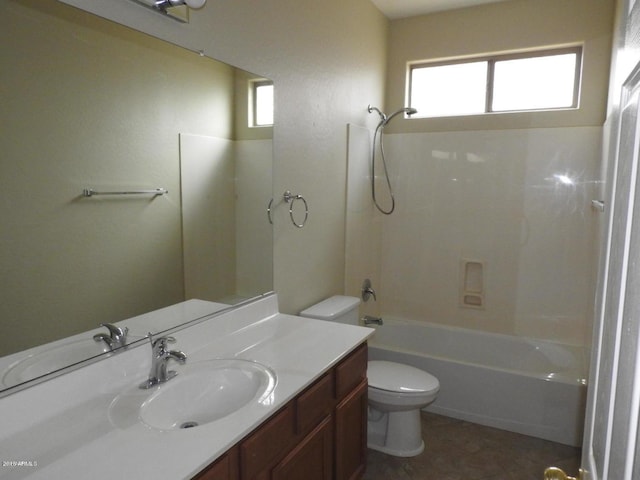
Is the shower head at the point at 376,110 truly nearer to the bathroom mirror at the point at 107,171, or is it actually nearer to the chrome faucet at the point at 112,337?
the bathroom mirror at the point at 107,171

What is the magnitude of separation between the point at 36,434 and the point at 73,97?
961 mm

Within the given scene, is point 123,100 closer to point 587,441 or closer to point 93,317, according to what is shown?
point 93,317

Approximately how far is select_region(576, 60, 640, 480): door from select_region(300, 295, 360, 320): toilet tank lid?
1.68 m

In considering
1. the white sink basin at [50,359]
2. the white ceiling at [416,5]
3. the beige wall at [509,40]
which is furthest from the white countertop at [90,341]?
the white ceiling at [416,5]

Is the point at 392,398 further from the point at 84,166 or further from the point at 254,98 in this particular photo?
the point at 84,166

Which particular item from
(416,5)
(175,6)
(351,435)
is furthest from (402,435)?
(416,5)

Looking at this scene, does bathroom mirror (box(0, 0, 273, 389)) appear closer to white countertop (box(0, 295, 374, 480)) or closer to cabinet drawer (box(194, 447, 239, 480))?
white countertop (box(0, 295, 374, 480))

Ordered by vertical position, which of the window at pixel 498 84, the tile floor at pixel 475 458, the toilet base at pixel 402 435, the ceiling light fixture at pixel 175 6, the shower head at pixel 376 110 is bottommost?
the tile floor at pixel 475 458

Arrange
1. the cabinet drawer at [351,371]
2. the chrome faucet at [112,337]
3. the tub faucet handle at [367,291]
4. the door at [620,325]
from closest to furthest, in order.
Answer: the door at [620,325], the chrome faucet at [112,337], the cabinet drawer at [351,371], the tub faucet handle at [367,291]

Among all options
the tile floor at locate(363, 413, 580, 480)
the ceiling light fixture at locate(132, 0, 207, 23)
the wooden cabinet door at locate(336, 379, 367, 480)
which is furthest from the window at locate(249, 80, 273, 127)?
the tile floor at locate(363, 413, 580, 480)

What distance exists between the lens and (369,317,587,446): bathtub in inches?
105

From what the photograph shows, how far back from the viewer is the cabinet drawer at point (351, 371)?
6.00ft

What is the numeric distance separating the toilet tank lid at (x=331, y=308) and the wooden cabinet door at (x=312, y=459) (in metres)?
0.75

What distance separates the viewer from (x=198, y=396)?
4.98ft
